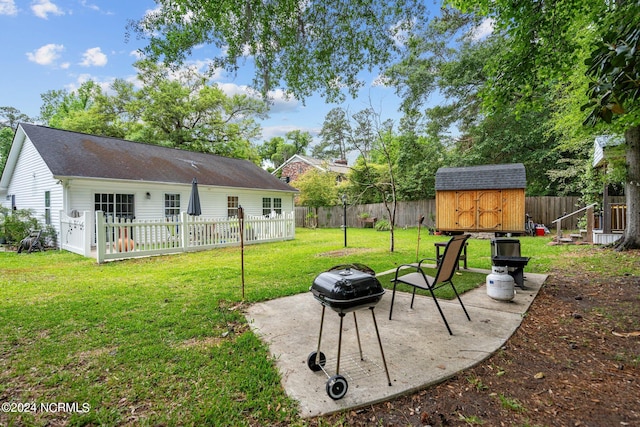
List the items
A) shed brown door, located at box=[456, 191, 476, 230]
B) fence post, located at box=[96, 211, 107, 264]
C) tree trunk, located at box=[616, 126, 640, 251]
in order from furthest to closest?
shed brown door, located at box=[456, 191, 476, 230] < tree trunk, located at box=[616, 126, 640, 251] < fence post, located at box=[96, 211, 107, 264]

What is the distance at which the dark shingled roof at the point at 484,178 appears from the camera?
38.5 feet

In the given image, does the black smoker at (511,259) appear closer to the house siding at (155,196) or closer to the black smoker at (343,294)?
the black smoker at (343,294)

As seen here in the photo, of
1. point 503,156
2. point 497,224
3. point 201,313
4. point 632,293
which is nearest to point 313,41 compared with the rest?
point 201,313

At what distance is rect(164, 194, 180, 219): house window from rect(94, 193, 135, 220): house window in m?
1.24

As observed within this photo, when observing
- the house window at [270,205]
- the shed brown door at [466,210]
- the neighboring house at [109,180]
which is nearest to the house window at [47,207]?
the neighboring house at [109,180]

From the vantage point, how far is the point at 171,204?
12266 millimetres

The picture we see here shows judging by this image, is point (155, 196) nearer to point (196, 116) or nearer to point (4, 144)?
Result: point (196, 116)

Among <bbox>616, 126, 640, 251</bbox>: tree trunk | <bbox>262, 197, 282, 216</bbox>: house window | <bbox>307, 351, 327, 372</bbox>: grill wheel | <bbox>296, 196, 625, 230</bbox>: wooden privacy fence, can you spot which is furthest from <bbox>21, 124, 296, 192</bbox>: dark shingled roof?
<bbox>616, 126, 640, 251</bbox>: tree trunk

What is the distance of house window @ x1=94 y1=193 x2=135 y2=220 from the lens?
10316mm

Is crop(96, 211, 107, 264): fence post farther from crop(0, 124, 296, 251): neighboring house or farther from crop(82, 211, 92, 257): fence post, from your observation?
crop(0, 124, 296, 251): neighboring house

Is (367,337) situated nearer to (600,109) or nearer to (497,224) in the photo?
(600,109)

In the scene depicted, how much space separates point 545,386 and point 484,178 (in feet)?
37.9

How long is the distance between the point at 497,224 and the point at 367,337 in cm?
1131

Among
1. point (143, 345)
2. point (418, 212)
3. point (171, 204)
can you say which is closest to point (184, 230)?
point (171, 204)
